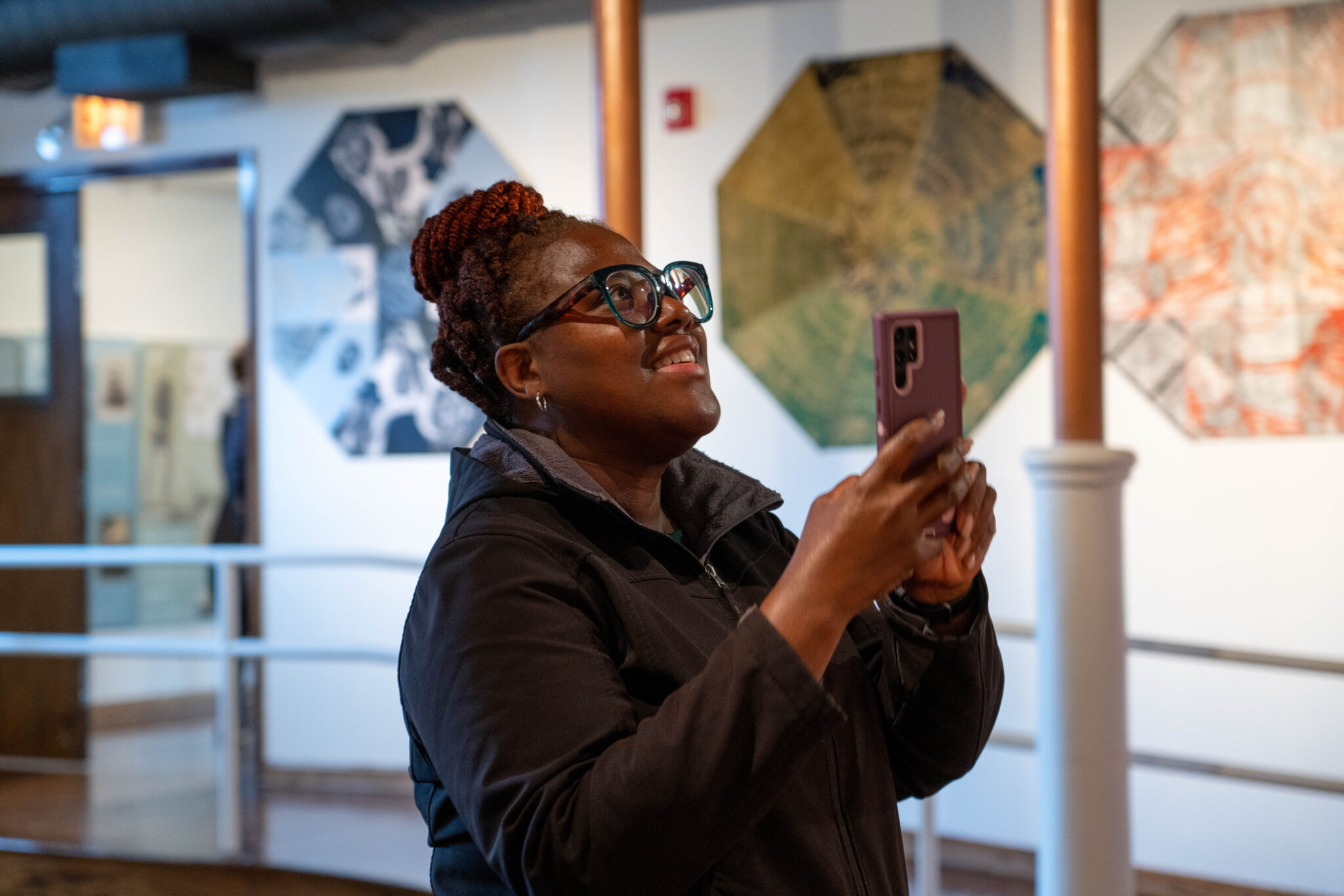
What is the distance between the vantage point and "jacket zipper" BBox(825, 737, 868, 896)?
1.10 meters

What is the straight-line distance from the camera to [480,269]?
4.14 ft

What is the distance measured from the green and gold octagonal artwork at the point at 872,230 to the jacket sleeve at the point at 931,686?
2523 millimetres

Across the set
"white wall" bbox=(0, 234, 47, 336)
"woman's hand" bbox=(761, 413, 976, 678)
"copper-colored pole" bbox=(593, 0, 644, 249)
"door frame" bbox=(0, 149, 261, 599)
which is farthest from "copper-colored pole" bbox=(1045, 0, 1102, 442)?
"white wall" bbox=(0, 234, 47, 336)

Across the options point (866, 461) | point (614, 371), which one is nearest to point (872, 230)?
point (866, 461)

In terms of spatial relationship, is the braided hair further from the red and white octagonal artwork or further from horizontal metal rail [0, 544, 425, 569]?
the red and white octagonal artwork

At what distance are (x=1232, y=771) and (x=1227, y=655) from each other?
0.24 meters

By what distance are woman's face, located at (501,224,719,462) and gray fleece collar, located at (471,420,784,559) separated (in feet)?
0.17

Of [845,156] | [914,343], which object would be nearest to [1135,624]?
[845,156]

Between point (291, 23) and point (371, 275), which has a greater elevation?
point (291, 23)

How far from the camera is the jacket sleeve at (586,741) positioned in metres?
0.89

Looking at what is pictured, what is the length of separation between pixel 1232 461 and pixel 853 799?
9.07 ft

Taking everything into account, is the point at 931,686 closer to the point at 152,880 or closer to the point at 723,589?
the point at 723,589

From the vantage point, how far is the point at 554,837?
0.90 m

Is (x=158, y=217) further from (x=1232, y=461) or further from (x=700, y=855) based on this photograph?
(x=700, y=855)
